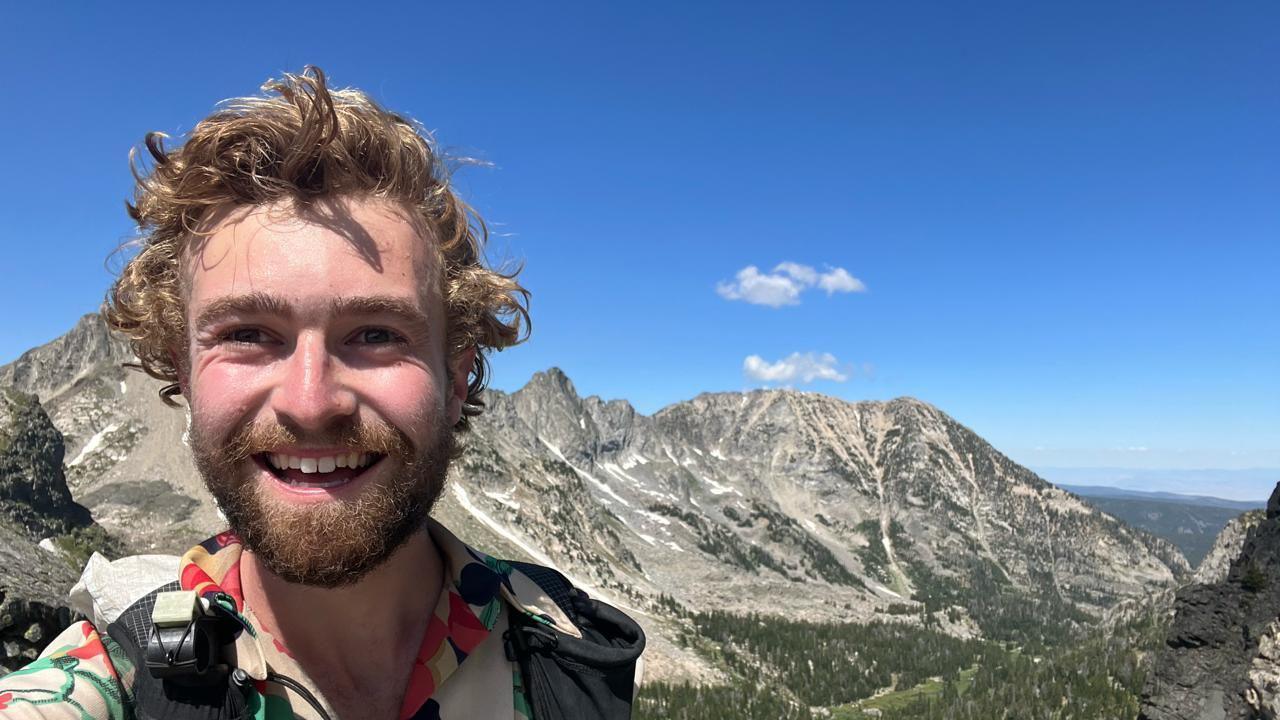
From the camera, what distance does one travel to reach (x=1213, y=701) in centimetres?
7406

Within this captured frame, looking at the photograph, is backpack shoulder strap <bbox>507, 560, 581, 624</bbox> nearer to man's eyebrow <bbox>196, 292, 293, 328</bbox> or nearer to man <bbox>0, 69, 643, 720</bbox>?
man <bbox>0, 69, 643, 720</bbox>

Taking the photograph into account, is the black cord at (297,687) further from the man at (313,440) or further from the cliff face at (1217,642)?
the cliff face at (1217,642)

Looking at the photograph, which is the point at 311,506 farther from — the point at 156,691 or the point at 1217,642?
the point at 1217,642

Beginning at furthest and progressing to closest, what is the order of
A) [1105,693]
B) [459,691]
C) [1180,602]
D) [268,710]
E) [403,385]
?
[1105,693], [1180,602], [459,691], [403,385], [268,710]

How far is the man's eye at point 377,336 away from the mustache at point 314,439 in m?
0.45

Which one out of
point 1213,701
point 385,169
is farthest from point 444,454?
point 1213,701

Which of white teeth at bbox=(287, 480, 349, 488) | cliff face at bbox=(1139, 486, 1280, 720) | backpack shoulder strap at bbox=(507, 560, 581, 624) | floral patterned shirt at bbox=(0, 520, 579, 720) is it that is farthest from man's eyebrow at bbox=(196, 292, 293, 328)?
cliff face at bbox=(1139, 486, 1280, 720)

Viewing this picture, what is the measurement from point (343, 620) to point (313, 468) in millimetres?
932

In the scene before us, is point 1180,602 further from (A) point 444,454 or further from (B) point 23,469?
(B) point 23,469

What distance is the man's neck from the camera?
12.2 ft

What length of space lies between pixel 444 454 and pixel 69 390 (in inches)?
8482

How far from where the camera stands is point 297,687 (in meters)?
3.36

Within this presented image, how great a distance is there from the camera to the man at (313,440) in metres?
3.15

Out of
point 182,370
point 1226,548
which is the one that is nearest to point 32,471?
point 182,370
